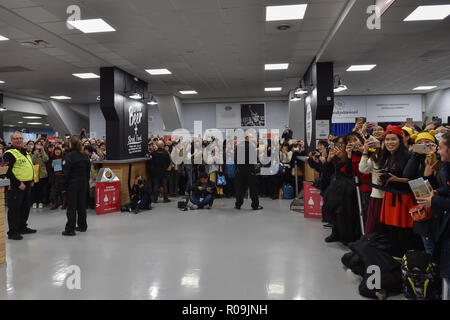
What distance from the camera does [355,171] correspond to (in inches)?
167

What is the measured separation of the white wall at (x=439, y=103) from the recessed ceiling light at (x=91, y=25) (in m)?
13.8

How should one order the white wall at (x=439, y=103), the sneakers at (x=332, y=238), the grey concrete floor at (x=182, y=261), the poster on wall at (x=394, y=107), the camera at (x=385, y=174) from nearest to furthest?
1. the grey concrete floor at (x=182, y=261)
2. the camera at (x=385, y=174)
3. the sneakers at (x=332, y=238)
4. the white wall at (x=439, y=103)
5. the poster on wall at (x=394, y=107)

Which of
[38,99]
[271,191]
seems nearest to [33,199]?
[271,191]

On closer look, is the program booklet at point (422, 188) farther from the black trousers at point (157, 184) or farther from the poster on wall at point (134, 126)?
the poster on wall at point (134, 126)

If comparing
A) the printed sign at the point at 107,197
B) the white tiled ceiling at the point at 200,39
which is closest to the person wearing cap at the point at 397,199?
the white tiled ceiling at the point at 200,39

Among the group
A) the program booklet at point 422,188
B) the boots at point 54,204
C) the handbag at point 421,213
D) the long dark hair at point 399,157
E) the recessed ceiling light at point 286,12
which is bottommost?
the boots at point 54,204

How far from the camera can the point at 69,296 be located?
2.88 m

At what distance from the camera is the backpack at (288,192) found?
8.41m

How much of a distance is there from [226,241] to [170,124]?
1092 cm

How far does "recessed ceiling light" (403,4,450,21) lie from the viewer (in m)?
4.82

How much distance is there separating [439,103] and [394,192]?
1327cm

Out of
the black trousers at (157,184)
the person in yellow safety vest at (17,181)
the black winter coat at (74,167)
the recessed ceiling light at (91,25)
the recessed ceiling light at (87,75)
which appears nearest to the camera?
the person in yellow safety vest at (17,181)

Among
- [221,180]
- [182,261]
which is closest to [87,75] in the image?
[221,180]
